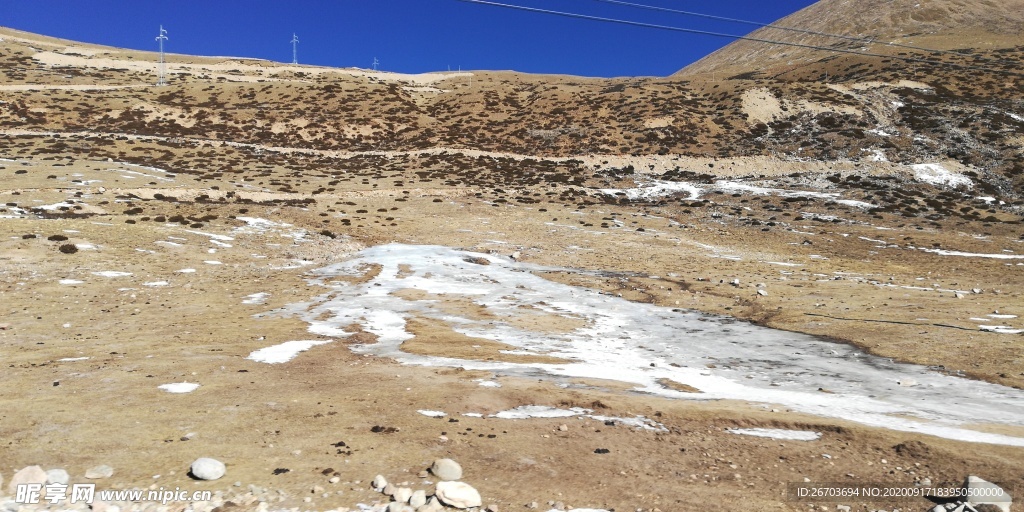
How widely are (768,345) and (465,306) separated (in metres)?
9.58

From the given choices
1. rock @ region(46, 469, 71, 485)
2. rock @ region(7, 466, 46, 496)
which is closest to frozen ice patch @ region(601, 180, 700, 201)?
rock @ region(46, 469, 71, 485)

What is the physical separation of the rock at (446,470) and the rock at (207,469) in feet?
8.11

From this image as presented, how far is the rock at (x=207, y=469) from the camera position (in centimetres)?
706

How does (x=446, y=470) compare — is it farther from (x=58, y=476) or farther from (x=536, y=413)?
(x=58, y=476)

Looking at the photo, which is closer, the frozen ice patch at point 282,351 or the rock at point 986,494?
the rock at point 986,494

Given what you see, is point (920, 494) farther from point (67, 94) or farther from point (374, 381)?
point (67, 94)

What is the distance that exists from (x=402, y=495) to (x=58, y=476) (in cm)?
383

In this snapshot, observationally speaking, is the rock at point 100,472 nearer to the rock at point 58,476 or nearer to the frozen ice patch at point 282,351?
the rock at point 58,476

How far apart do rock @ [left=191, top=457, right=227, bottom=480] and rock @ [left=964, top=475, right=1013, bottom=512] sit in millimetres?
8288

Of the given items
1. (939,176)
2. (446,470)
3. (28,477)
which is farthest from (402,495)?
(939,176)

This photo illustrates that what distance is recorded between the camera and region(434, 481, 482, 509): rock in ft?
21.7

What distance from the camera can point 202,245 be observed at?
28188 millimetres

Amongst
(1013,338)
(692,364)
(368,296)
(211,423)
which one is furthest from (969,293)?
(211,423)

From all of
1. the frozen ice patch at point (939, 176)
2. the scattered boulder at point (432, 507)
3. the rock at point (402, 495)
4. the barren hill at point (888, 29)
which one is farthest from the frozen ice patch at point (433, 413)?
the barren hill at point (888, 29)
